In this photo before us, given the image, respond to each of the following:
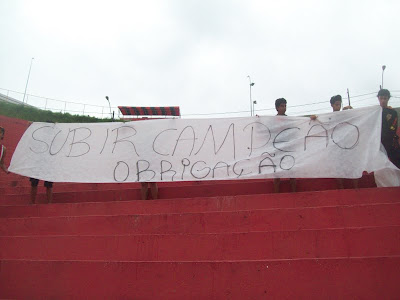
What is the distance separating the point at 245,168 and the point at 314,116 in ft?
4.08

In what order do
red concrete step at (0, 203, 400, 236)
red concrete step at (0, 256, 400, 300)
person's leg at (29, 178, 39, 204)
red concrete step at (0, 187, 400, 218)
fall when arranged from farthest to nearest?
person's leg at (29, 178, 39, 204)
red concrete step at (0, 187, 400, 218)
red concrete step at (0, 203, 400, 236)
red concrete step at (0, 256, 400, 300)

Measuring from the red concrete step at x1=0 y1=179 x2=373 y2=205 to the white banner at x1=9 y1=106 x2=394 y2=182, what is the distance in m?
0.35

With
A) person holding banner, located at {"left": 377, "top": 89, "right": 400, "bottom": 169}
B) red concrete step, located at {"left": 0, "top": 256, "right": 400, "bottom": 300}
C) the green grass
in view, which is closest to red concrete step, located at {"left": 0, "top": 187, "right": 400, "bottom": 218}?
person holding banner, located at {"left": 377, "top": 89, "right": 400, "bottom": 169}

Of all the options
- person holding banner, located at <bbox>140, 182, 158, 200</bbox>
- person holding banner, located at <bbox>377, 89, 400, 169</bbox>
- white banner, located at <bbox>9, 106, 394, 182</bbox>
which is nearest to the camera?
person holding banner, located at <bbox>377, 89, 400, 169</bbox>

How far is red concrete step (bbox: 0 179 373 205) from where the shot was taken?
4355 mm

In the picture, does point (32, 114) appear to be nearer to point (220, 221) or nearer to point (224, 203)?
point (224, 203)

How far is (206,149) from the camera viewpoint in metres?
4.46

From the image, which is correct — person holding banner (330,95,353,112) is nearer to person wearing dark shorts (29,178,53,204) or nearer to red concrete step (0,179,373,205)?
red concrete step (0,179,373,205)

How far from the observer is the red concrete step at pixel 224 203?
3.41m

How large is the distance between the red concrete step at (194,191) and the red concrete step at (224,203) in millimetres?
745

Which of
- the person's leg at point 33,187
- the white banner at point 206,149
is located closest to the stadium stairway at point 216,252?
the white banner at point 206,149

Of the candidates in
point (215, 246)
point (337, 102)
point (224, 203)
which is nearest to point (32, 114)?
point (224, 203)

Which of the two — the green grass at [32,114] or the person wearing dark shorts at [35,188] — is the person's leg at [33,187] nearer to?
the person wearing dark shorts at [35,188]

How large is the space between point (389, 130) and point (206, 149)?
8.07 feet
